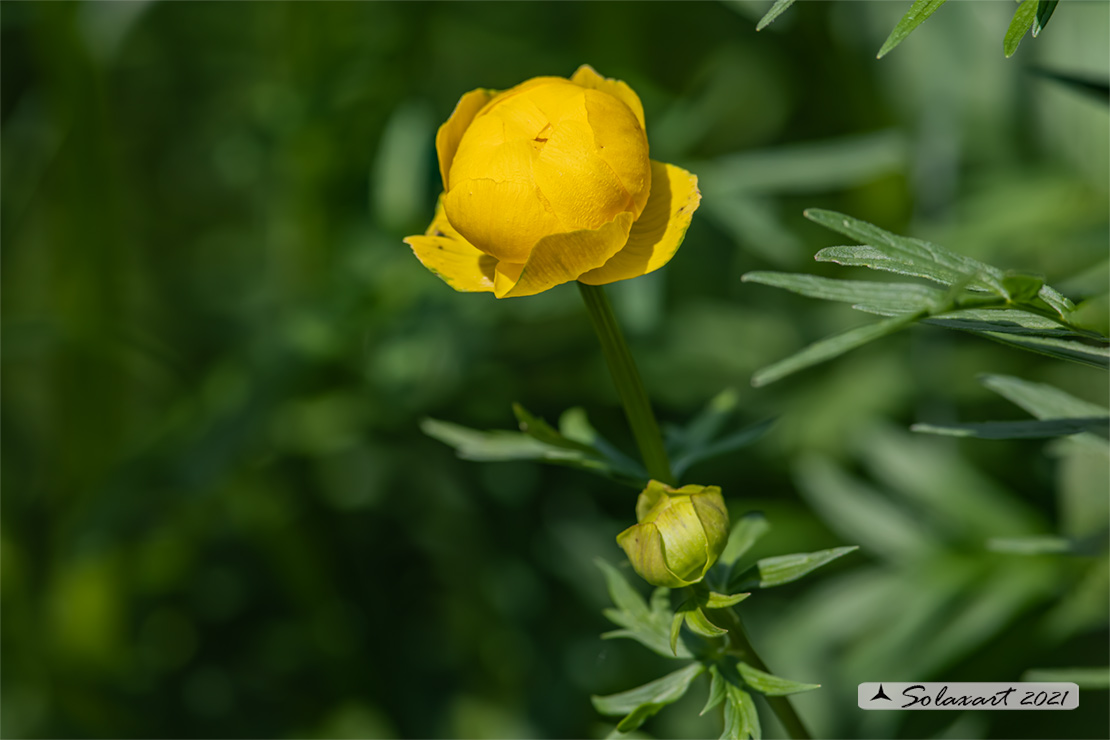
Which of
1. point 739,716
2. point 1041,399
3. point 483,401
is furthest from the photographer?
point 483,401

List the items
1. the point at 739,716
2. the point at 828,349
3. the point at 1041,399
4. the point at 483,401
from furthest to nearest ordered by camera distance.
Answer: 1. the point at 483,401
2. the point at 1041,399
3. the point at 739,716
4. the point at 828,349

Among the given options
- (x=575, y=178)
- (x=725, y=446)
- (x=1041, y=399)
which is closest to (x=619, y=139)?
(x=575, y=178)

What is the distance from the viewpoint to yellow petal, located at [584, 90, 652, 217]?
499mm

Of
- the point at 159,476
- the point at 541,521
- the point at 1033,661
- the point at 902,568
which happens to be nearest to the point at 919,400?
the point at 902,568

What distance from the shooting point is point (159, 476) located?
3.52ft

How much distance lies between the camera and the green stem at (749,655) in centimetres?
56

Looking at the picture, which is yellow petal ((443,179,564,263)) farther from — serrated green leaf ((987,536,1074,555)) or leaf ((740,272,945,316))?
serrated green leaf ((987,536,1074,555))

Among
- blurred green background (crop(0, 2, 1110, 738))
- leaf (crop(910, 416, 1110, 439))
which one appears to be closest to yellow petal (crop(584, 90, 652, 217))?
leaf (crop(910, 416, 1110, 439))

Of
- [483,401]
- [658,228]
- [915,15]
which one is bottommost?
[483,401]

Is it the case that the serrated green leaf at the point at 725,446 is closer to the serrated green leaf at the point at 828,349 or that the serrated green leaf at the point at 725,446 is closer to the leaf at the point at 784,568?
the leaf at the point at 784,568

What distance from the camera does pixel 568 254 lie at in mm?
495

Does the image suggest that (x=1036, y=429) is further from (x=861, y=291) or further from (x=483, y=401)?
(x=483, y=401)

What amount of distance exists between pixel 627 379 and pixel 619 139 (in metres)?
0.14

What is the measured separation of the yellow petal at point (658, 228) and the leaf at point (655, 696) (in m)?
0.25
